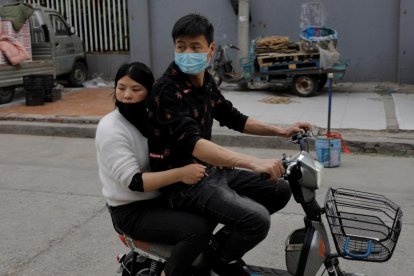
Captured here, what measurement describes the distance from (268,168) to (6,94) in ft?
32.6

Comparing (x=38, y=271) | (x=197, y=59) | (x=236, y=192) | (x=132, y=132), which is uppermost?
(x=197, y=59)

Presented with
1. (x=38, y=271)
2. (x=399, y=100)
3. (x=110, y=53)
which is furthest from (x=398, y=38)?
(x=38, y=271)

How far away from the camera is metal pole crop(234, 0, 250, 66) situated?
39.9 feet

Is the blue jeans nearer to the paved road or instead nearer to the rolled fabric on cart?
the paved road

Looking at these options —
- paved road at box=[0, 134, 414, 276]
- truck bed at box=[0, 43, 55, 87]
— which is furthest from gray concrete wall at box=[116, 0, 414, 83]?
paved road at box=[0, 134, 414, 276]

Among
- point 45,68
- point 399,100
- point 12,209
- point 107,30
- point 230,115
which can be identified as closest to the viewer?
point 230,115

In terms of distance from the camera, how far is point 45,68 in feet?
40.0

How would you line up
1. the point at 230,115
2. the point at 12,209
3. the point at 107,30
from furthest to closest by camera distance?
the point at 107,30
the point at 12,209
the point at 230,115

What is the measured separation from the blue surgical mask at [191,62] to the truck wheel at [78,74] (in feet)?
37.2

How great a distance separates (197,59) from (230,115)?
669mm

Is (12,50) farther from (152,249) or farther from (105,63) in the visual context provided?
(152,249)

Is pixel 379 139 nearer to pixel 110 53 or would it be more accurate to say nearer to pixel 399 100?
pixel 399 100

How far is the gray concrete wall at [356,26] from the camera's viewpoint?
12.2m

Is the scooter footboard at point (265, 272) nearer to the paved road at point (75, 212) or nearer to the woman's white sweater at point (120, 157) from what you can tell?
the woman's white sweater at point (120, 157)
